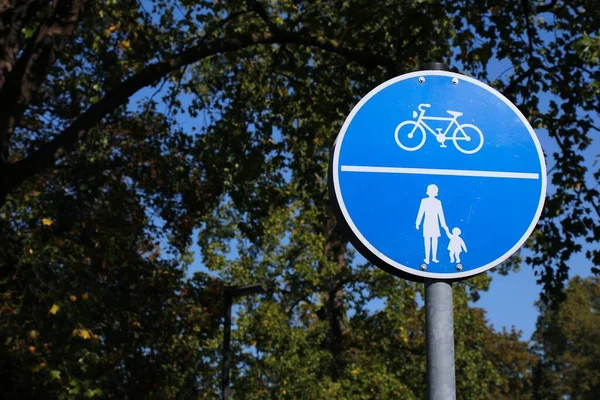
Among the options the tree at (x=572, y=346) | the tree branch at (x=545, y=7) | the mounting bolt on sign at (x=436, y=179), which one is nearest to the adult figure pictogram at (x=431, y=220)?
the mounting bolt on sign at (x=436, y=179)

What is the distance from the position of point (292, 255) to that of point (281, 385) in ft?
12.7

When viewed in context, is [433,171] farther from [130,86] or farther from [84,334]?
[84,334]

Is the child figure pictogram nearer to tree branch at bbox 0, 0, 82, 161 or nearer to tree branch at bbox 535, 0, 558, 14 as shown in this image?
tree branch at bbox 0, 0, 82, 161

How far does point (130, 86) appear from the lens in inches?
384

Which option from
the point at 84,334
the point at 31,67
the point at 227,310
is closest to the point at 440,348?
the point at 31,67

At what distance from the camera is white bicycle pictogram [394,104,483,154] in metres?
2.96

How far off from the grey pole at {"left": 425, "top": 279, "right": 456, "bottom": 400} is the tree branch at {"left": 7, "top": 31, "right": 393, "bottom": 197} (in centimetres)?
707

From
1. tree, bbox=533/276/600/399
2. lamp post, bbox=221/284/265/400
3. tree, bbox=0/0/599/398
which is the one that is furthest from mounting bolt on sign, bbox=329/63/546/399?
tree, bbox=533/276/600/399

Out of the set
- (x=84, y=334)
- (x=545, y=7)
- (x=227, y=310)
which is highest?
(x=545, y=7)

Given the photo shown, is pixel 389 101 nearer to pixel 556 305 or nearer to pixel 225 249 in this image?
pixel 556 305

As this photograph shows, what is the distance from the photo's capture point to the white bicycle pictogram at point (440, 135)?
9.71 feet

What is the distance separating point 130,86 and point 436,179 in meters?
7.27

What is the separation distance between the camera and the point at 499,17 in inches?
464

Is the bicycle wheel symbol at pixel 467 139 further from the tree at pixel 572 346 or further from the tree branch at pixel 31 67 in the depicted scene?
the tree at pixel 572 346
